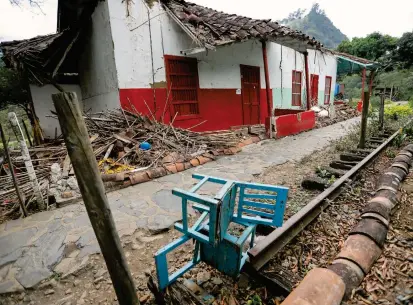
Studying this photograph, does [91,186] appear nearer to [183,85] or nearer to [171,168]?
[171,168]

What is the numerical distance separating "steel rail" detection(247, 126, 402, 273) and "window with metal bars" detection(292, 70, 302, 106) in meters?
10.9

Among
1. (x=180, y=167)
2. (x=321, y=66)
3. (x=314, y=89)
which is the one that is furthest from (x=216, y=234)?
(x=321, y=66)

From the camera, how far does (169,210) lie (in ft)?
11.5

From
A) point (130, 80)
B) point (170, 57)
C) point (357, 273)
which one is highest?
point (170, 57)

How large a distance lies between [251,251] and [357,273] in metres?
0.87

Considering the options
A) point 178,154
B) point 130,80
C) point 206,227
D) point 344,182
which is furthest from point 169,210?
point 130,80

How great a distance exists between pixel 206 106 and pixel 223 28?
9.01ft

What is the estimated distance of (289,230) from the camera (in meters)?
2.52

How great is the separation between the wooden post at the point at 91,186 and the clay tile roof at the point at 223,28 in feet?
19.7

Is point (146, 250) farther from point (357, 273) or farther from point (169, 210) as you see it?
point (357, 273)

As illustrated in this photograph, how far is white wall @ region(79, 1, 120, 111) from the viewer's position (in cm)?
680

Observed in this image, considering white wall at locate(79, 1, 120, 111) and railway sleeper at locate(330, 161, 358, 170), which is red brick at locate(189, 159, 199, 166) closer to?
railway sleeper at locate(330, 161, 358, 170)

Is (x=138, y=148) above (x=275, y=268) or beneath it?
above

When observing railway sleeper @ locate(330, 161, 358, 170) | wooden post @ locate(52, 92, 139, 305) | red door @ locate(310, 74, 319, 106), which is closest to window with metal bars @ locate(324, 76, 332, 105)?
red door @ locate(310, 74, 319, 106)
